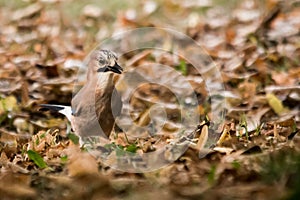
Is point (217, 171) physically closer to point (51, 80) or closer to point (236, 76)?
point (236, 76)

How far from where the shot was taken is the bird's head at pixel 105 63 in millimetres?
3834

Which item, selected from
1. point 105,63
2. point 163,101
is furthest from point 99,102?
point 163,101

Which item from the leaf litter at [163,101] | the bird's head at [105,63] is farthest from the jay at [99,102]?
the leaf litter at [163,101]

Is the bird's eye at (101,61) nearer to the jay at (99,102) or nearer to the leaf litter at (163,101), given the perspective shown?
the jay at (99,102)

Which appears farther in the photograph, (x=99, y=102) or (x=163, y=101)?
(x=163, y=101)

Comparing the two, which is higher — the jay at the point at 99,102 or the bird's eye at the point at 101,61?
the bird's eye at the point at 101,61

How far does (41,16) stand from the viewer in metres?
6.64

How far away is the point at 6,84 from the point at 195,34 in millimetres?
1370

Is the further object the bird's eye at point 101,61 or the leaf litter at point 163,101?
the bird's eye at point 101,61

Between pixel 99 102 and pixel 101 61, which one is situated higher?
pixel 101 61

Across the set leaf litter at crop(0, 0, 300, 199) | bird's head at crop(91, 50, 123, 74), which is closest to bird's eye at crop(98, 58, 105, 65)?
bird's head at crop(91, 50, 123, 74)

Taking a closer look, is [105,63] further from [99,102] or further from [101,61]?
[99,102]

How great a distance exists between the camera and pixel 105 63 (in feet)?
12.6

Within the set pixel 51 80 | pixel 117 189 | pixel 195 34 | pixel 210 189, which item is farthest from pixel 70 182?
pixel 195 34
